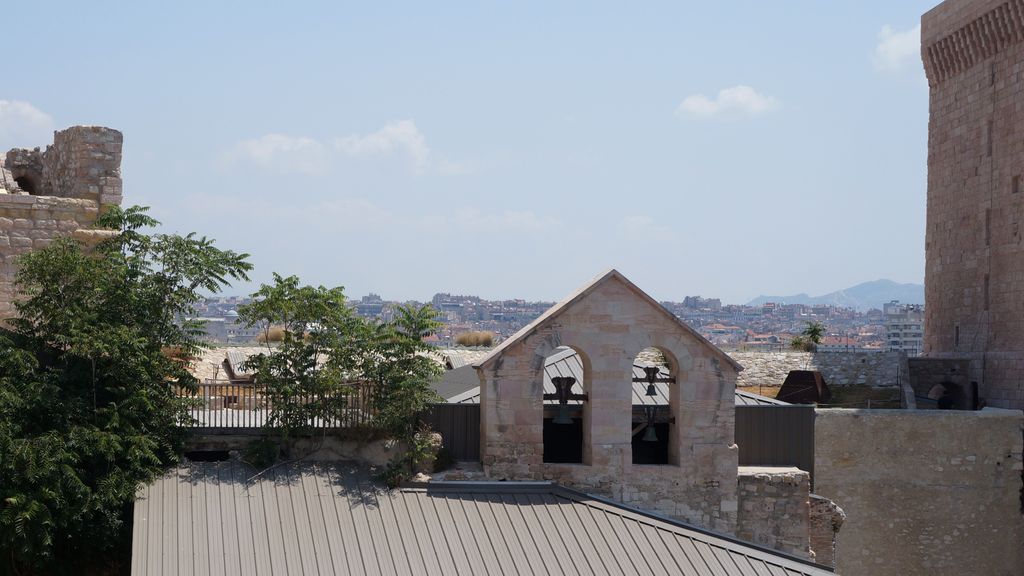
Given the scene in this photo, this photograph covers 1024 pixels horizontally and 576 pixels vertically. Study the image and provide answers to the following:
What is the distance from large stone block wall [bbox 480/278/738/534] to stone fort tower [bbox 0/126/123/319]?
8.64m

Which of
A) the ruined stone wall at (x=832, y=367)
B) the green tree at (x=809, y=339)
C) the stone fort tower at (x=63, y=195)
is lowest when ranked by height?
the ruined stone wall at (x=832, y=367)

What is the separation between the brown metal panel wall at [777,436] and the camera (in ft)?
75.8

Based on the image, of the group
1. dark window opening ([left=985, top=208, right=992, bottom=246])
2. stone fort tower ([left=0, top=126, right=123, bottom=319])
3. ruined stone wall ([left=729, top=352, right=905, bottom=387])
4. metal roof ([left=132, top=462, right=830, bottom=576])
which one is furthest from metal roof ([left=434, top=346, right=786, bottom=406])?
ruined stone wall ([left=729, top=352, right=905, bottom=387])

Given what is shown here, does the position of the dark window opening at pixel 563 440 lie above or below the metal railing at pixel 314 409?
below

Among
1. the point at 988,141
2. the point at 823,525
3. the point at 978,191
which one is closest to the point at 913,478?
the point at 823,525

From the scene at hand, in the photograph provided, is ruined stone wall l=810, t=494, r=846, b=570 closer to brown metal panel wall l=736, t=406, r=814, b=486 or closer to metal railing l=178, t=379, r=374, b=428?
brown metal panel wall l=736, t=406, r=814, b=486

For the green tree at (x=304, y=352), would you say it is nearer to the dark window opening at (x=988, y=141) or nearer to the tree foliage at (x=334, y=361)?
the tree foliage at (x=334, y=361)

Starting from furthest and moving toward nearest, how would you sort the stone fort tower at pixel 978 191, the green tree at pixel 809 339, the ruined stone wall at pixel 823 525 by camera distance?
the green tree at pixel 809 339 < the stone fort tower at pixel 978 191 < the ruined stone wall at pixel 823 525

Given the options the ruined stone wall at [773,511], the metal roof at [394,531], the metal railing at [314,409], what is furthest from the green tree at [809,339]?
the metal railing at [314,409]

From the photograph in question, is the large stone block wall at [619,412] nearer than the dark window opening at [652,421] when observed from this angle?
Yes

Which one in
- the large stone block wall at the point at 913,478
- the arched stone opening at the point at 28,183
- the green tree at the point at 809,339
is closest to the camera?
the arched stone opening at the point at 28,183

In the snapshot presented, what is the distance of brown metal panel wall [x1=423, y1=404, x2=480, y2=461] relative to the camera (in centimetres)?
2188

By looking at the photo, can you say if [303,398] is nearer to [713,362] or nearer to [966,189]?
[713,362]

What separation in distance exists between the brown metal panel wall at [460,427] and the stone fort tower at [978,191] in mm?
22815
